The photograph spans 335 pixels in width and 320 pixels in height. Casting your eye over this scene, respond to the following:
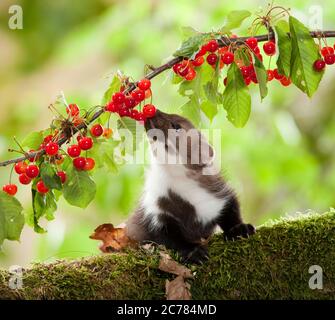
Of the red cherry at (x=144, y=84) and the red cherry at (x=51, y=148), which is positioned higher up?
the red cherry at (x=144, y=84)

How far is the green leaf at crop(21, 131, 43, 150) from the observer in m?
2.49

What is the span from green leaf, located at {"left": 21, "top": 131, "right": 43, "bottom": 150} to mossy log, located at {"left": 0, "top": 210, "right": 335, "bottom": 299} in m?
0.42

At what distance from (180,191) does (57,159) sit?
92 centimetres

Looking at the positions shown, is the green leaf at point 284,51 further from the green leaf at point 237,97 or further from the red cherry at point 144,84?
the red cherry at point 144,84

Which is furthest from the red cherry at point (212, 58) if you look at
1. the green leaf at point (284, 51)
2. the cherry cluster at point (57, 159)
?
the cherry cluster at point (57, 159)

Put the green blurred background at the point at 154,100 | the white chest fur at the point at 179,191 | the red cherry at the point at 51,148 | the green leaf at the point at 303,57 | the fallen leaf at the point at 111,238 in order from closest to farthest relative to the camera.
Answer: the red cherry at the point at 51,148 < the green leaf at the point at 303,57 < the fallen leaf at the point at 111,238 < the white chest fur at the point at 179,191 < the green blurred background at the point at 154,100

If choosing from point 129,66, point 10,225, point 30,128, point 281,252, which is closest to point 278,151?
point 129,66

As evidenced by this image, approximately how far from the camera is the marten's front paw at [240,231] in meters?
2.76

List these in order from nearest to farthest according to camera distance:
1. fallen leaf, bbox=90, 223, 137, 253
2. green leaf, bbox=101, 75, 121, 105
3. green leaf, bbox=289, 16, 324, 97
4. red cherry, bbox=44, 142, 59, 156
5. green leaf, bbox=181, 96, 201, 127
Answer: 1. red cherry, bbox=44, 142, 59, 156
2. green leaf, bbox=289, 16, 324, 97
3. green leaf, bbox=101, 75, 121, 105
4. green leaf, bbox=181, 96, 201, 127
5. fallen leaf, bbox=90, 223, 137, 253

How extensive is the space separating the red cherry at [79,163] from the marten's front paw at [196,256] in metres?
0.52

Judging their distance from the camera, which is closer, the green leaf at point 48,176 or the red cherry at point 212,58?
the green leaf at point 48,176

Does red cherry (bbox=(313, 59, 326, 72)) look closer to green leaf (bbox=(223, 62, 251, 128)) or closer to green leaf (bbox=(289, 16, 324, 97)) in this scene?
green leaf (bbox=(289, 16, 324, 97))

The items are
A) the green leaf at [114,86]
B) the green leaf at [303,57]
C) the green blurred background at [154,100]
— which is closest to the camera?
the green leaf at [303,57]

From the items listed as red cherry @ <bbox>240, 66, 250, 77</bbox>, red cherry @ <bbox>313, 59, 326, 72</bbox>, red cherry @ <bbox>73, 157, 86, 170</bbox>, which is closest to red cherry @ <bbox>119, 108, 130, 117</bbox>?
red cherry @ <bbox>73, 157, 86, 170</bbox>
